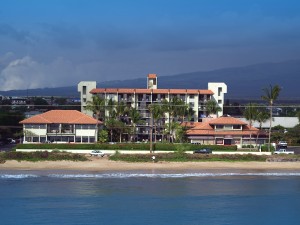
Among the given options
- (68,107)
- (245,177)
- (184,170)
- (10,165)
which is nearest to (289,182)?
(245,177)

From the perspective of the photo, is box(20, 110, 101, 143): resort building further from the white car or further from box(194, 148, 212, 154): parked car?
box(194, 148, 212, 154): parked car

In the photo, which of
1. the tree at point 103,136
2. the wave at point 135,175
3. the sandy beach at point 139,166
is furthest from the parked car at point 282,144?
the tree at point 103,136

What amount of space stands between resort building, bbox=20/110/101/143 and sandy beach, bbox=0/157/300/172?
11.2 meters

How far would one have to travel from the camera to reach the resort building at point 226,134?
68188mm

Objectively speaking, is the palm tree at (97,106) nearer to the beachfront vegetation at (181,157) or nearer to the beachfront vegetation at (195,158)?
the beachfront vegetation at (195,158)

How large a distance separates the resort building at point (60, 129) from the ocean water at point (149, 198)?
1619cm

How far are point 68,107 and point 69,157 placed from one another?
186 feet

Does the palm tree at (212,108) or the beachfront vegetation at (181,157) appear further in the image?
the palm tree at (212,108)

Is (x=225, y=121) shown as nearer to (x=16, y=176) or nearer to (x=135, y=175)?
(x=135, y=175)

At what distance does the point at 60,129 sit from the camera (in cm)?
6688

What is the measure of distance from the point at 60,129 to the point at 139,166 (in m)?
15.8

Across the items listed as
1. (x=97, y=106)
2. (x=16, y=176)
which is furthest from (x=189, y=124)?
(x=16, y=176)

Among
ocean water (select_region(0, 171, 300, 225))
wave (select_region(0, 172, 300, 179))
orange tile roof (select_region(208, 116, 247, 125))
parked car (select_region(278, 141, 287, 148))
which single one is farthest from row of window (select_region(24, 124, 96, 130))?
parked car (select_region(278, 141, 287, 148))

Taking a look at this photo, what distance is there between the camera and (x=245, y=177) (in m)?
49.4
